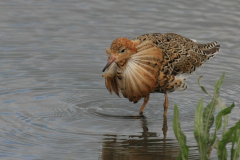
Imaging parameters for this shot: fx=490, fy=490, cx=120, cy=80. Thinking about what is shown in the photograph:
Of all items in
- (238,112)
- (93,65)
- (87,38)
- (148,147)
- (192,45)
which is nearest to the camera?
(148,147)

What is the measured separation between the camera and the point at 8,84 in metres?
10.0

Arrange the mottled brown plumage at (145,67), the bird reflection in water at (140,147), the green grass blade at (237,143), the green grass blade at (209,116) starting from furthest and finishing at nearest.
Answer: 1. the mottled brown plumage at (145,67)
2. the bird reflection in water at (140,147)
3. the green grass blade at (209,116)
4. the green grass blade at (237,143)

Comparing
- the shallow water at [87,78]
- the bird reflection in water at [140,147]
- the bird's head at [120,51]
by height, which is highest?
the bird's head at [120,51]

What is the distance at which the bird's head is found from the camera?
8.12 meters

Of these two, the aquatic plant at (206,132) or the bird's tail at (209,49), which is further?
the bird's tail at (209,49)

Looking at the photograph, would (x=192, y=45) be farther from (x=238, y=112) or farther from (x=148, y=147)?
(x=148, y=147)

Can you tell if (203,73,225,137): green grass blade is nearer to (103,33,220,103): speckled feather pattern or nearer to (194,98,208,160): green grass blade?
(194,98,208,160): green grass blade

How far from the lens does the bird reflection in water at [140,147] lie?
730cm

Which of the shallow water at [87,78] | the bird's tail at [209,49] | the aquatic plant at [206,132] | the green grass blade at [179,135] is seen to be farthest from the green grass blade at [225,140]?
the bird's tail at [209,49]

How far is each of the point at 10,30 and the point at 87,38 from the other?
6.77ft

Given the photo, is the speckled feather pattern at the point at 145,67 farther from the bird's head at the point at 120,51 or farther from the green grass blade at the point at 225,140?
the green grass blade at the point at 225,140

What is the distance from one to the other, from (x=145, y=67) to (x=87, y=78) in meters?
2.40

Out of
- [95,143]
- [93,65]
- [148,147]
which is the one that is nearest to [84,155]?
[95,143]

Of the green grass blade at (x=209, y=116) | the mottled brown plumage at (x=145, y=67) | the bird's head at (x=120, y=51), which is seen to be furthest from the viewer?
the mottled brown plumage at (x=145, y=67)
